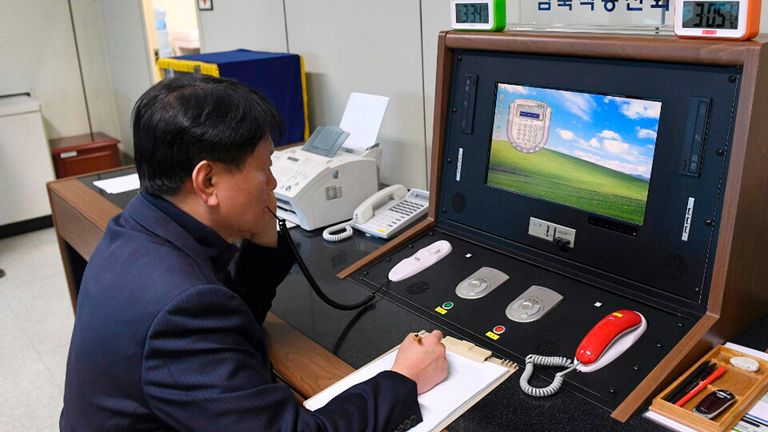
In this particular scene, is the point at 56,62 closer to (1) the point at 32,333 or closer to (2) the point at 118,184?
(1) the point at 32,333

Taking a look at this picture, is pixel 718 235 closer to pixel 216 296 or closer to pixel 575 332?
pixel 575 332

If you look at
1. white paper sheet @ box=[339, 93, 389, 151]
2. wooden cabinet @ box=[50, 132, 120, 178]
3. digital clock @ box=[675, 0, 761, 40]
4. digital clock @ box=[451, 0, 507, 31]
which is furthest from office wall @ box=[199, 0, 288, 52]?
digital clock @ box=[675, 0, 761, 40]

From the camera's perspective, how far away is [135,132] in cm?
98

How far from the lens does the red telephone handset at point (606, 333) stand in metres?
1.01

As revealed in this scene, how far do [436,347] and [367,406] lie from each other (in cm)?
17

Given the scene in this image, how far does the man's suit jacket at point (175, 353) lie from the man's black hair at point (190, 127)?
0.21ft

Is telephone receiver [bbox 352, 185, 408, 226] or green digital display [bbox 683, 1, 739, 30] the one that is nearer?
green digital display [bbox 683, 1, 739, 30]

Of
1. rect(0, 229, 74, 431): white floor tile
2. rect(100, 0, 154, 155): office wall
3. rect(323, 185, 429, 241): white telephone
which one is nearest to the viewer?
rect(323, 185, 429, 241): white telephone

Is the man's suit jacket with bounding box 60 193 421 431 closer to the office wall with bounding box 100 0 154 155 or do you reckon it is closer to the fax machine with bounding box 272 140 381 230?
the fax machine with bounding box 272 140 381 230

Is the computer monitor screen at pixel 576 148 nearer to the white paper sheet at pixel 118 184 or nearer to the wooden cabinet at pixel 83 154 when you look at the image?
the white paper sheet at pixel 118 184

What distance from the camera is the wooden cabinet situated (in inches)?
167

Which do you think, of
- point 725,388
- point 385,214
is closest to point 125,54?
point 385,214

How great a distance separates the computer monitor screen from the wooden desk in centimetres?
55

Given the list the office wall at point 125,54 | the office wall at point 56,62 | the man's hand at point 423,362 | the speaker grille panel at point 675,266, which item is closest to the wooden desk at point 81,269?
the man's hand at point 423,362
